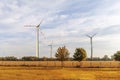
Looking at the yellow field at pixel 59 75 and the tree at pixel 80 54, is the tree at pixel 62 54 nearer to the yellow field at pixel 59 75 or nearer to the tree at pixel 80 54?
the tree at pixel 80 54

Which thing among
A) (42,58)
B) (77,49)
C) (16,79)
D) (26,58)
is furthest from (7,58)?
(16,79)

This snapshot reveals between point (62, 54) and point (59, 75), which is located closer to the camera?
point (59, 75)

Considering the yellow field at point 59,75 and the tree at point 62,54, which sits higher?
the tree at point 62,54

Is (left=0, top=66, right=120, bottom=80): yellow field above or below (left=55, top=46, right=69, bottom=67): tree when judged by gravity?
below

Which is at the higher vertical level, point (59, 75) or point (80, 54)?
point (80, 54)

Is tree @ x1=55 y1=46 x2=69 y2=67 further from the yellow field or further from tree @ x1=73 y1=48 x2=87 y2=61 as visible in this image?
the yellow field

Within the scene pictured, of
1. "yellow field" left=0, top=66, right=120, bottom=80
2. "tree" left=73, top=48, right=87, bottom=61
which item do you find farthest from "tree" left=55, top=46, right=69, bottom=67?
"yellow field" left=0, top=66, right=120, bottom=80

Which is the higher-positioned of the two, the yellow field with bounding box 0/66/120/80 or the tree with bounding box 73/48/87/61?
the tree with bounding box 73/48/87/61

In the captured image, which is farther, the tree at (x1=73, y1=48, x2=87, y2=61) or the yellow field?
the tree at (x1=73, y1=48, x2=87, y2=61)

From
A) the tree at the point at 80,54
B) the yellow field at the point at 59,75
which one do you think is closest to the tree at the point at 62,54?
the tree at the point at 80,54

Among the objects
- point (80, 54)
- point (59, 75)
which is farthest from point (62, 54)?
point (59, 75)

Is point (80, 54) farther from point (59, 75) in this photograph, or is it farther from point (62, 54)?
point (59, 75)

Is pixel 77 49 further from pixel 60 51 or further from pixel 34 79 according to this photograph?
pixel 34 79

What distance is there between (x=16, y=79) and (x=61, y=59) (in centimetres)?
7442
